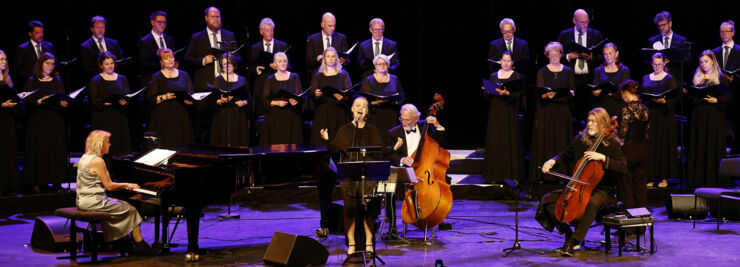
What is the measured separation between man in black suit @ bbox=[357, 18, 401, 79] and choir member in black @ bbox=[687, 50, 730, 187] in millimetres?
3338

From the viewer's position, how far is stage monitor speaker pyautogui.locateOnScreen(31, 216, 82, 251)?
6.68 meters

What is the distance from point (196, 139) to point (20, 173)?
1947 mm

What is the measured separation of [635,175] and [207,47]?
16.6 feet

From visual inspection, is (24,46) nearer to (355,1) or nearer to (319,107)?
(319,107)

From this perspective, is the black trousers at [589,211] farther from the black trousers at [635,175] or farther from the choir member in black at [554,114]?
the choir member in black at [554,114]

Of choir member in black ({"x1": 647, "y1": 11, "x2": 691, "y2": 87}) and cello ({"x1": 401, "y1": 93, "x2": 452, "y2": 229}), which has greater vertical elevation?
choir member in black ({"x1": 647, "y1": 11, "x2": 691, "y2": 87})

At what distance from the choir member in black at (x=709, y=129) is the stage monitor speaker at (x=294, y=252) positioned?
4.90 metres

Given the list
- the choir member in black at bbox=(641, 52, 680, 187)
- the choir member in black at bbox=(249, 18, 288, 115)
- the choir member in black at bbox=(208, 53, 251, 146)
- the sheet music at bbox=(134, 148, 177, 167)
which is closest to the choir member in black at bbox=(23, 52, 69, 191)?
the choir member in black at bbox=(208, 53, 251, 146)

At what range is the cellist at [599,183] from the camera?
6.62 metres

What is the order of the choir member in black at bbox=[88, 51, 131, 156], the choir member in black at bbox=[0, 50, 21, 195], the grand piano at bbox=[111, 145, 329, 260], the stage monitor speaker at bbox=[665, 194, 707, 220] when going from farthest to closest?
the choir member in black at bbox=[88, 51, 131, 156]
the choir member in black at bbox=[0, 50, 21, 195]
the stage monitor speaker at bbox=[665, 194, 707, 220]
the grand piano at bbox=[111, 145, 329, 260]

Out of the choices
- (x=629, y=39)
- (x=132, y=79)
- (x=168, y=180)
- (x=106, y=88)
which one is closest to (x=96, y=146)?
(x=168, y=180)

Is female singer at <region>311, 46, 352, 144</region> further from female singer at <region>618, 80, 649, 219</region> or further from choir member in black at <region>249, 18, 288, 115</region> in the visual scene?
female singer at <region>618, 80, 649, 219</region>

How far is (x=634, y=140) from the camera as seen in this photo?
24.2 ft

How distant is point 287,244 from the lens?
6090 millimetres
